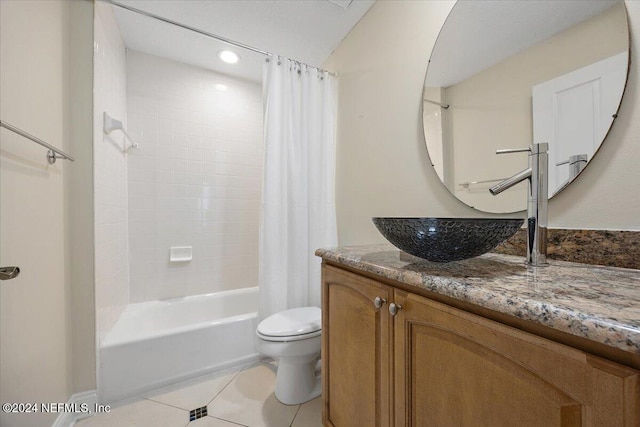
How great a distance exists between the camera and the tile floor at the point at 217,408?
1.24 m

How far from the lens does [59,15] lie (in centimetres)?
123

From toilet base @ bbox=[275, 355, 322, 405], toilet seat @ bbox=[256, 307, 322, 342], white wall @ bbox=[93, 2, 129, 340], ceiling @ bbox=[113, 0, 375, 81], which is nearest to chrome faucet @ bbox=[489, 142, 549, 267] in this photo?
toilet seat @ bbox=[256, 307, 322, 342]

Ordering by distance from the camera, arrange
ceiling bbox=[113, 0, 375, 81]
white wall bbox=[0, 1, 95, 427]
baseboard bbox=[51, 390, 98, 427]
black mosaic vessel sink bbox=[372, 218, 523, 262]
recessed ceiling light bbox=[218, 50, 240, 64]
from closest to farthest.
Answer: black mosaic vessel sink bbox=[372, 218, 523, 262], white wall bbox=[0, 1, 95, 427], baseboard bbox=[51, 390, 98, 427], ceiling bbox=[113, 0, 375, 81], recessed ceiling light bbox=[218, 50, 240, 64]

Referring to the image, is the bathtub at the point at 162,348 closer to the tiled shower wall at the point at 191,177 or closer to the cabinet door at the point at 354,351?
the tiled shower wall at the point at 191,177

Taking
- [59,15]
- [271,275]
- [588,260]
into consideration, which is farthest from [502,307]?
[59,15]

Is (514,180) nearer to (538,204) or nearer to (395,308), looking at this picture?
(538,204)

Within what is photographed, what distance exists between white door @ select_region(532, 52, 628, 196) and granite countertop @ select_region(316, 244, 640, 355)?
1.15 ft

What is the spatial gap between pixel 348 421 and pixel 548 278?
0.80 metres

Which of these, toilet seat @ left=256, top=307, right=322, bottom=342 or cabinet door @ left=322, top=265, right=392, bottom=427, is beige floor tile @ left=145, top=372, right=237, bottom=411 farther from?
cabinet door @ left=322, top=265, right=392, bottom=427

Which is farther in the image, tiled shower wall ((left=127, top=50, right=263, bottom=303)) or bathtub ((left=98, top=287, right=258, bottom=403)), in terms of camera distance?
tiled shower wall ((left=127, top=50, right=263, bottom=303))

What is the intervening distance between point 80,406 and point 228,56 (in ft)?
8.09

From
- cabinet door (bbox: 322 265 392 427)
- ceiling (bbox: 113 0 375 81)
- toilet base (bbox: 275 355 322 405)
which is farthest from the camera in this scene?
ceiling (bbox: 113 0 375 81)

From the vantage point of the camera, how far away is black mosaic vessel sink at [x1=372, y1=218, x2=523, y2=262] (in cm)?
64

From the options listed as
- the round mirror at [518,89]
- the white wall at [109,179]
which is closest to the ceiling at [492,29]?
the round mirror at [518,89]
